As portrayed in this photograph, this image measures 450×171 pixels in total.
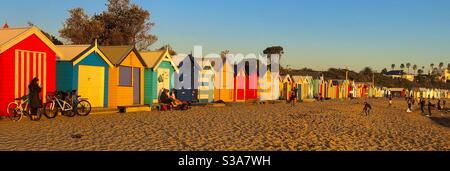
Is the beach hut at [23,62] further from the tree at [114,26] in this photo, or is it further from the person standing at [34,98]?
the tree at [114,26]

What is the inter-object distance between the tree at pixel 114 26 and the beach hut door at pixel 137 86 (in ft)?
91.9

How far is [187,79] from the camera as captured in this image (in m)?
32.1

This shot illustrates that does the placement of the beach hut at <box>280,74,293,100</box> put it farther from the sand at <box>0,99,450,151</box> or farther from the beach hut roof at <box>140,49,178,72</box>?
the sand at <box>0,99,450,151</box>

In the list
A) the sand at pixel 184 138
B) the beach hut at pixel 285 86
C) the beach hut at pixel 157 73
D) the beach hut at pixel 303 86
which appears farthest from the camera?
the beach hut at pixel 303 86

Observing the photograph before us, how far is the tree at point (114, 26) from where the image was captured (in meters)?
52.4

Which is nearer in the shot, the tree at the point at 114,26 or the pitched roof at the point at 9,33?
the pitched roof at the point at 9,33

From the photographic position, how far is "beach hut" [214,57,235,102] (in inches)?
1446

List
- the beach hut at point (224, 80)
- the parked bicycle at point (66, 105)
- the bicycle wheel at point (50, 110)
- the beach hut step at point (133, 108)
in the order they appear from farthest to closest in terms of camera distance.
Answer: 1. the beach hut at point (224, 80)
2. the beach hut step at point (133, 108)
3. the parked bicycle at point (66, 105)
4. the bicycle wheel at point (50, 110)

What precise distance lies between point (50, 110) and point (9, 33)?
3298 millimetres

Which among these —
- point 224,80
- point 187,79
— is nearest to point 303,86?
point 224,80

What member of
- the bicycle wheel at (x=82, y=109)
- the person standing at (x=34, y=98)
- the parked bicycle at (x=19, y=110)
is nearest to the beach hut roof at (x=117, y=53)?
the bicycle wheel at (x=82, y=109)

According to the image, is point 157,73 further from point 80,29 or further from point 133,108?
point 80,29
